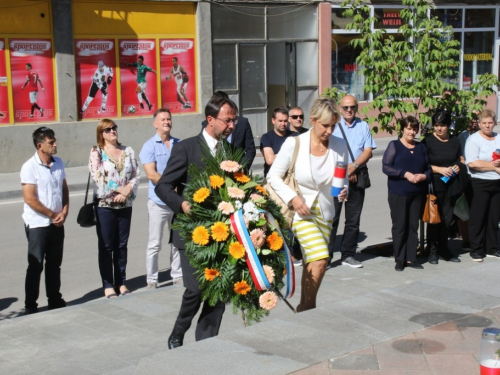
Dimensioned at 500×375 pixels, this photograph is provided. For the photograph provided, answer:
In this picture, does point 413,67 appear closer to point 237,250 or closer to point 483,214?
point 483,214

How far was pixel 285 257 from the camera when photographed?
5730 millimetres

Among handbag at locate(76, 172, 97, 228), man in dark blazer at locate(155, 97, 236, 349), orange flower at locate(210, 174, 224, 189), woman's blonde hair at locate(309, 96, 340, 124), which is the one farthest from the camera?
handbag at locate(76, 172, 97, 228)

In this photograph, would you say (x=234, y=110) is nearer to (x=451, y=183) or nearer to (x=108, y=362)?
(x=108, y=362)

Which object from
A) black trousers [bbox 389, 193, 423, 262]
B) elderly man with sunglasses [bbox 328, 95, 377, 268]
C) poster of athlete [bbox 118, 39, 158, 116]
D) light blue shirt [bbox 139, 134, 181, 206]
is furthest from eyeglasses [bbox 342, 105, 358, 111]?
poster of athlete [bbox 118, 39, 158, 116]

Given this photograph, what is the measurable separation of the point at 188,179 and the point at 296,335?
1428mm

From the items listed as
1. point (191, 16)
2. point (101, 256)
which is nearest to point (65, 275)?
point (101, 256)

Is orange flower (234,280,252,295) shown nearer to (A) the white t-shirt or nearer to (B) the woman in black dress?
(A) the white t-shirt

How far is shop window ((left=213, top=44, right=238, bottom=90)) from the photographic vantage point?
20.4 metres

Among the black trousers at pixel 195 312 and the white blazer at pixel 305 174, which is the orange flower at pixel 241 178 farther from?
the black trousers at pixel 195 312

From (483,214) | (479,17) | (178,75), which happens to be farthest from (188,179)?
(479,17)

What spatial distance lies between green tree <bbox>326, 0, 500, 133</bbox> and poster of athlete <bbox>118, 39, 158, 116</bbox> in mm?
10104

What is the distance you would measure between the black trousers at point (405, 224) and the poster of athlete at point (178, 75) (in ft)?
38.0

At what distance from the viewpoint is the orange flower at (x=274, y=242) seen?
5.63 meters

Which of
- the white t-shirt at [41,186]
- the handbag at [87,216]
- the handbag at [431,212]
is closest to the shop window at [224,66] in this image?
the handbag at [431,212]
